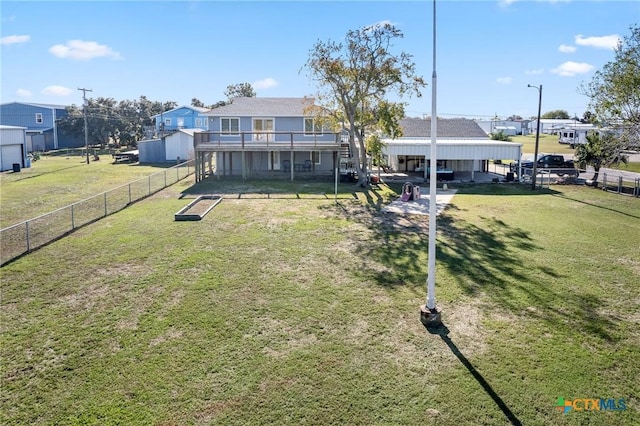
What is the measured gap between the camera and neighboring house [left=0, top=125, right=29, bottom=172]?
114 feet

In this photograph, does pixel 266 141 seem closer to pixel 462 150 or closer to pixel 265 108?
pixel 265 108

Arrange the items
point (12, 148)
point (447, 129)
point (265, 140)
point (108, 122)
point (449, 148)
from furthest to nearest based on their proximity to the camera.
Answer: point (108, 122) < point (447, 129) < point (12, 148) < point (265, 140) < point (449, 148)

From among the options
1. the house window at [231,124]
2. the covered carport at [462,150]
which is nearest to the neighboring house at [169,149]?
the house window at [231,124]

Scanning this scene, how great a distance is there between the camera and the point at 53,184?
27.7 m

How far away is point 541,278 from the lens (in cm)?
1194

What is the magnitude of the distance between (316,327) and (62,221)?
13327 millimetres

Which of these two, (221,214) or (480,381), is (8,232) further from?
(480,381)

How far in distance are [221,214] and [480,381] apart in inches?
558

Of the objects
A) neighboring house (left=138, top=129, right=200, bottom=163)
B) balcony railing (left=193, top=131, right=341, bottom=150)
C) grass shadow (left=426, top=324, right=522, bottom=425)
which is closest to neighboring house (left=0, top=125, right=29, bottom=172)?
Result: neighboring house (left=138, top=129, right=200, bottom=163)

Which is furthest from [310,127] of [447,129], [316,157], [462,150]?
[447,129]

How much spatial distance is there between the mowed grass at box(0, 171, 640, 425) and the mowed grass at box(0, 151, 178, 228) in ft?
16.8

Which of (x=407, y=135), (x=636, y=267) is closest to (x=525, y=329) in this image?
(x=636, y=267)

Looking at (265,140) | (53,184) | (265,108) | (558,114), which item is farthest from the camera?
(558,114)

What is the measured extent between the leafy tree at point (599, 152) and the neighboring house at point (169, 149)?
3190 centimetres
